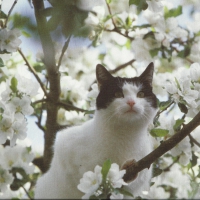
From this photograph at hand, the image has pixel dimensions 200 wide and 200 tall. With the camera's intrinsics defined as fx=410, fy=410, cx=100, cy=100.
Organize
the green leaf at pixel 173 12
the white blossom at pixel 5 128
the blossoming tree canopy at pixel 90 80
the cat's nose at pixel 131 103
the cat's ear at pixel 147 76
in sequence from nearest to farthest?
1. the blossoming tree canopy at pixel 90 80
2. the white blossom at pixel 5 128
3. the cat's nose at pixel 131 103
4. the cat's ear at pixel 147 76
5. the green leaf at pixel 173 12

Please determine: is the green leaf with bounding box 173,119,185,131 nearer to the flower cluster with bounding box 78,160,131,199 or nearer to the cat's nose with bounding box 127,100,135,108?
the cat's nose with bounding box 127,100,135,108

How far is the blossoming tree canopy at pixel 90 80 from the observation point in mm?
806

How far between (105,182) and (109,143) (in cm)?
42

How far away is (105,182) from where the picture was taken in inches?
50.8

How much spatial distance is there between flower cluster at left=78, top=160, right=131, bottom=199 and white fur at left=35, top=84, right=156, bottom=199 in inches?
14.0

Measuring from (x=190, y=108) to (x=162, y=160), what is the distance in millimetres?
859

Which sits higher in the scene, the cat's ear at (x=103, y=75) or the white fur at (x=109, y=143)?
the cat's ear at (x=103, y=75)

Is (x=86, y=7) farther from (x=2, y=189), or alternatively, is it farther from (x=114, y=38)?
(x=114, y=38)

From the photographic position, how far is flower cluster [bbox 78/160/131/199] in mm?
1277

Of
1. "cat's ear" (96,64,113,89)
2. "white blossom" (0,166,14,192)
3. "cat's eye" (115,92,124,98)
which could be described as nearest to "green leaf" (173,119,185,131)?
"cat's eye" (115,92,124,98)

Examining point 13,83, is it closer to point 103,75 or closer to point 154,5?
point 103,75

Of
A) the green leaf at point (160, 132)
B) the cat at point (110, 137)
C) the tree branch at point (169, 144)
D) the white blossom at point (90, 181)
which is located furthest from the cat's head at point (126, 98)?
the white blossom at point (90, 181)

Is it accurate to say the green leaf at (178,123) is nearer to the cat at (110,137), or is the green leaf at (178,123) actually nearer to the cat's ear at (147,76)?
the cat at (110,137)

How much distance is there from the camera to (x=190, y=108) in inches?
62.7
